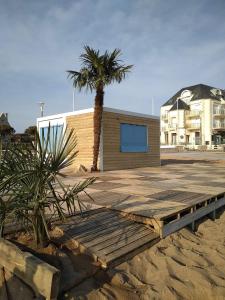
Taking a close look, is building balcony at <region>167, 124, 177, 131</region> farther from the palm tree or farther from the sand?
the sand

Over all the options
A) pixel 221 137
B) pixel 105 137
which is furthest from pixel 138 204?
pixel 221 137

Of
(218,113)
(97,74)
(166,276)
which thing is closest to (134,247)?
(166,276)

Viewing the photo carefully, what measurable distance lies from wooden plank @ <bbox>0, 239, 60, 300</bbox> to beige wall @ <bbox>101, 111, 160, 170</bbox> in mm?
9851

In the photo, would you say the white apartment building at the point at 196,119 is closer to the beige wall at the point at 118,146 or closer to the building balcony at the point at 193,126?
the building balcony at the point at 193,126

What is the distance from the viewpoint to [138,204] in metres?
5.27

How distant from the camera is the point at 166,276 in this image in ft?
10.9

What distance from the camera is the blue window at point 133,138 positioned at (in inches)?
547

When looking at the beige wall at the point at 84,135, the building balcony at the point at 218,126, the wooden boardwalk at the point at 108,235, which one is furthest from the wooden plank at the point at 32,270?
the building balcony at the point at 218,126

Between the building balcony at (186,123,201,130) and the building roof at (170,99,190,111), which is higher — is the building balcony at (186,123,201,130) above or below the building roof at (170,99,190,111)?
below

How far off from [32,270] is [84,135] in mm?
10905

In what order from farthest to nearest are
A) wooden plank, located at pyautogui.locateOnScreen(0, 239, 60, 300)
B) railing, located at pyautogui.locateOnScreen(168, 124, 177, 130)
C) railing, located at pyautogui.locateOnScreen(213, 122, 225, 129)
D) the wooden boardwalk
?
railing, located at pyautogui.locateOnScreen(168, 124, 177, 130) → railing, located at pyautogui.locateOnScreen(213, 122, 225, 129) → the wooden boardwalk → wooden plank, located at pyautogui.locateOnScreen(0, 239, 60, 300)

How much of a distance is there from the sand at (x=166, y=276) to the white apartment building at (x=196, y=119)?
47106mm

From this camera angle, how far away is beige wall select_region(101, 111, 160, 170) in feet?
42.7

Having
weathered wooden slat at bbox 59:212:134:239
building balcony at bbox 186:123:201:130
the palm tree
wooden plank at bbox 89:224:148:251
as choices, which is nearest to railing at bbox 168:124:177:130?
building balcony at bbox 186:123:201:130
